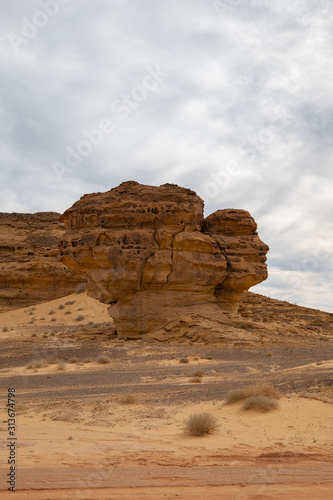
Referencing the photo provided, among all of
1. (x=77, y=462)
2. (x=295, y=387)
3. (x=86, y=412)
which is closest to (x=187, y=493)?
(x=77, y=462)

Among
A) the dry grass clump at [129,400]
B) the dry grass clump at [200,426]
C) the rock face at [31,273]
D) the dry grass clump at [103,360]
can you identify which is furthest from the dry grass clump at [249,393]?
the rock face at [31,273]

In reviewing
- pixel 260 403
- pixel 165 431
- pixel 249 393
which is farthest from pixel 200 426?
pixel 249 393

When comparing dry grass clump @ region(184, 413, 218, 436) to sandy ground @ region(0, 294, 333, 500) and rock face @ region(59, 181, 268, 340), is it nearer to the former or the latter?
sandy ground @ region(0, 294, 333, 500)

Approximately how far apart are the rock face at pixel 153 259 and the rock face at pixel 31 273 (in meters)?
21.9

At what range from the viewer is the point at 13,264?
45812 millimetres

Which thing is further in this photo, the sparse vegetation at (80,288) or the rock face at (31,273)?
the sparse vegetation at (80,288)

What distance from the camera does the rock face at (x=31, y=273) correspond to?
4419 centimetres

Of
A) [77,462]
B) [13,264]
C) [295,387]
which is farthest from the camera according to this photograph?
[13,264]

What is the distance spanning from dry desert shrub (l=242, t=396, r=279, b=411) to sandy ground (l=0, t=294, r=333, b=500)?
0.12 metres

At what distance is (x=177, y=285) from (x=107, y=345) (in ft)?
15.7

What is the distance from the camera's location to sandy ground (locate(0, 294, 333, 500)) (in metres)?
4.74

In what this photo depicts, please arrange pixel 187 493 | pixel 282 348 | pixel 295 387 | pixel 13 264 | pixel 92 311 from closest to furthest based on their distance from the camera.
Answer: pixel 187 493 → pixel 295 387 → pixel 282 348 → pixel 92 311 → pixel 13 264

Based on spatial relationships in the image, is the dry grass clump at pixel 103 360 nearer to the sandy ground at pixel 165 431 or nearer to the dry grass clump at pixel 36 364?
the sandy ground at pixel 165 431

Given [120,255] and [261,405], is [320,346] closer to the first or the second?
[120,255]
